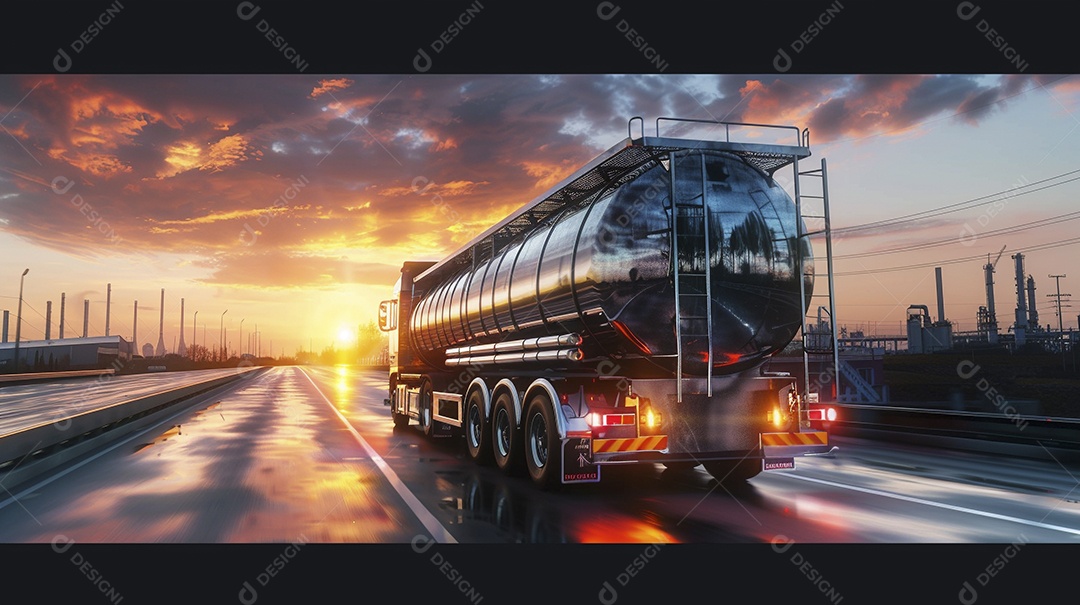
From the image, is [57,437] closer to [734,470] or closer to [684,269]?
[684,269]

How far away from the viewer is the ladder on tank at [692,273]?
875cm

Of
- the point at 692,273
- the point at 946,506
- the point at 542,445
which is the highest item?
the point at 692,273

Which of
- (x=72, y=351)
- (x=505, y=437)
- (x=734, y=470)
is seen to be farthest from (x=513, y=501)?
(x=72, y=351)

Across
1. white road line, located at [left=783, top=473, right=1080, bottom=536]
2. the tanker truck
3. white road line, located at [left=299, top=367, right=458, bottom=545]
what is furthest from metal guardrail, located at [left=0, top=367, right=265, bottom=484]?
white road line, located at [left=783, top=473, right=1080, bottom=536]

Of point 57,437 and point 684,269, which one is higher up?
point 684,269

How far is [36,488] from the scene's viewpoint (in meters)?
9.94

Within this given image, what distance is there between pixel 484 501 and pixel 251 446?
7.98 meters

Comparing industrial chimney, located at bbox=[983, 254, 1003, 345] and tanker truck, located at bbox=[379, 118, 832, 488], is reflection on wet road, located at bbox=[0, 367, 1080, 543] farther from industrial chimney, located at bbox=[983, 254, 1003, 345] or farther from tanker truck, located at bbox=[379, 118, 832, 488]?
industrial chimney, located at bbox=[983, 254, 1003, 345]

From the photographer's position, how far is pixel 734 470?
1027cm

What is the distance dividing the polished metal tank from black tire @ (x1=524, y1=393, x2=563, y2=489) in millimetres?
681

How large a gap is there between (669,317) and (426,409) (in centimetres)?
869

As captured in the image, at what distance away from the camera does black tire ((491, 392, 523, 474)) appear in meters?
10.2
